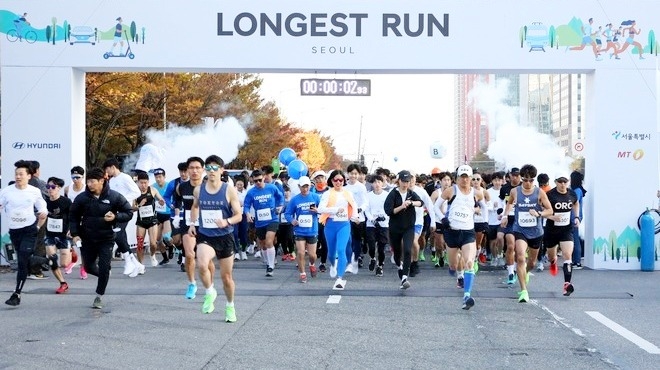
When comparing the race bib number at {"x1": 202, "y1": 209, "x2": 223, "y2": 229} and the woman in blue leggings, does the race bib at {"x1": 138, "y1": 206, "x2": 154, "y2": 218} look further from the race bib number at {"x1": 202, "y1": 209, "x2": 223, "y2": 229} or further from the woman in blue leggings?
the race bib number at {"x1": 202, "y1": 209, "x2": 223, "y2": 229}

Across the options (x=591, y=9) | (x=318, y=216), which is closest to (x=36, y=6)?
(x=318, y=216)

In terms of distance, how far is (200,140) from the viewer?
40.9 meters

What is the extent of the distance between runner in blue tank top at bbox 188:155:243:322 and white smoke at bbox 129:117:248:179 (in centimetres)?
2437

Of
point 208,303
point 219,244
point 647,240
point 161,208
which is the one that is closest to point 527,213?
point 219,244

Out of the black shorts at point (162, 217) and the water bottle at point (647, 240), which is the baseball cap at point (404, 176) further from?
the water bottle at point (647, 240)

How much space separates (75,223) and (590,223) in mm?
10842

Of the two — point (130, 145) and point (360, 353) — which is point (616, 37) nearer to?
point (360, 353)

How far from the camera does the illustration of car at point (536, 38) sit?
1784 cm

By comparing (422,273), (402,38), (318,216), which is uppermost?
(402,38)

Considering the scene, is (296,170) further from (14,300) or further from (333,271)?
(14,300)

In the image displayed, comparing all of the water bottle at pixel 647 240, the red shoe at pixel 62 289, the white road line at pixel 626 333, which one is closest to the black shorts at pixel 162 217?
the red shoe at pixel 62 289

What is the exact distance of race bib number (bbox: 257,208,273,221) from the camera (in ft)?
55.0

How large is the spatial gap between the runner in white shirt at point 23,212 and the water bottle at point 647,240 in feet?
37.2

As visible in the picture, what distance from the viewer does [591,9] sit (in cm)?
1802
